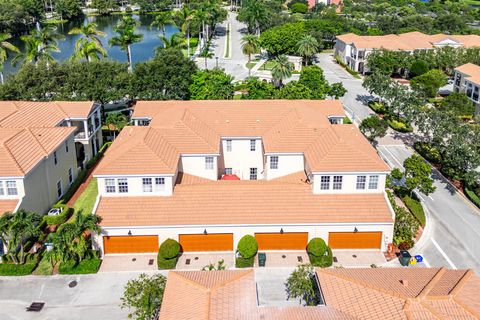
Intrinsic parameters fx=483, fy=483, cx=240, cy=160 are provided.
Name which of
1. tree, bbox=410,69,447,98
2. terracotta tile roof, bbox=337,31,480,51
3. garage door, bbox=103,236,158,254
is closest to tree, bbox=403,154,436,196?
garage door, bbox=103,236,158,254

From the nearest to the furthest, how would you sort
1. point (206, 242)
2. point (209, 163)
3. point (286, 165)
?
point (206, 242) → point (209, 163) → point (286, 165)

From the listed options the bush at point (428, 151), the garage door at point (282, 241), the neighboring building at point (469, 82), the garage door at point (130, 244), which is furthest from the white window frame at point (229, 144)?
the neighboring building at point (469, 82)

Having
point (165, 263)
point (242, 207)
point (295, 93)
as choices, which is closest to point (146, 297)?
point (165, 263)

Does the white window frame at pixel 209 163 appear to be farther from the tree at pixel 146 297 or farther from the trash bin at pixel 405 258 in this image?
the trash bin at pixel 405 258

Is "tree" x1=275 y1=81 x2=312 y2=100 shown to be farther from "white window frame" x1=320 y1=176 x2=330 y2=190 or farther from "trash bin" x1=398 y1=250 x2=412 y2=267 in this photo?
"trash bin" x1=398 y1=250 x2=412 y2=267

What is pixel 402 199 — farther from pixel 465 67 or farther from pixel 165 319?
pixel 465 67

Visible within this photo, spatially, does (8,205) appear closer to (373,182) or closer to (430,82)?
(373,182)

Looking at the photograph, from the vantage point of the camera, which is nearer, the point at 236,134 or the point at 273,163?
the point at 273,163
